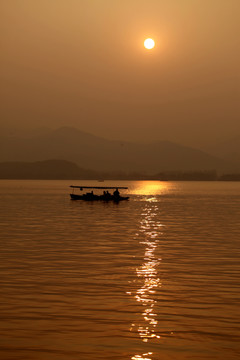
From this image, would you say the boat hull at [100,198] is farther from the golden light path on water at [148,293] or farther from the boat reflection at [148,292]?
the boat reflection at [148,292]

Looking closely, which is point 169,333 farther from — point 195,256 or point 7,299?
point 195,256

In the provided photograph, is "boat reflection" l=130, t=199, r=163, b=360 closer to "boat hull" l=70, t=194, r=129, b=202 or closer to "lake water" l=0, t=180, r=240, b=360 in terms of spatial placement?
"lake water" l=0, t=180, r=240, b=360

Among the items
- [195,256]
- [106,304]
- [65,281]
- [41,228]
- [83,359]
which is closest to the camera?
[83,359]

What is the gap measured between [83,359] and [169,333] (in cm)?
309

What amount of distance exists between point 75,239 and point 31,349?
26.7 metres

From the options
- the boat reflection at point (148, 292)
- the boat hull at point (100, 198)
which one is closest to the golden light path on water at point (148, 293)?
the boat reflection at point (148, 292)

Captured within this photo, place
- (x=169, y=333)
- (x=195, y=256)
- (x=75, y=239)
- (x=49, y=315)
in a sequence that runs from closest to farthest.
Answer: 1. (x=169, y=333)
2. (x=49, y=315)
3. (x=195, y=256)
4. (x=75, y=239)

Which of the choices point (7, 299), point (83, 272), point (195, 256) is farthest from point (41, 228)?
point (7, 299)

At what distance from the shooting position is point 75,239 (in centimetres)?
4028

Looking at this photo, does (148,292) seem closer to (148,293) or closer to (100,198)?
(148,293)

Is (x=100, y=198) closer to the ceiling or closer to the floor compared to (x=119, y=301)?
closer to the ceiling

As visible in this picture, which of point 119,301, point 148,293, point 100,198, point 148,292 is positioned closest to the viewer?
point 119,301

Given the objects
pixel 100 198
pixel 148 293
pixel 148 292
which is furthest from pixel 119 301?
pixel 100 198

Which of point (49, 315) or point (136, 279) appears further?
point (136, 279)
